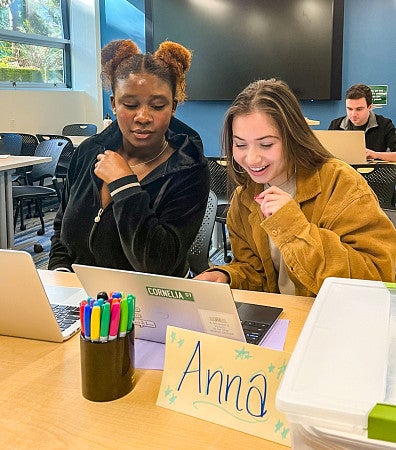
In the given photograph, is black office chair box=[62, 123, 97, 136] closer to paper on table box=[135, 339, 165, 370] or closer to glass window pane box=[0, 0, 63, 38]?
glass window pane box=[0, 0, 63, 38]

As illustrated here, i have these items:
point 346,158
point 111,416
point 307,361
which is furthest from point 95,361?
point 346,158

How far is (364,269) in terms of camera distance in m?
1.32

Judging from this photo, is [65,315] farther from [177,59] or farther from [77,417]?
[177,59]

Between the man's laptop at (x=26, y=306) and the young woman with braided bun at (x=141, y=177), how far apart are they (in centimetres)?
36

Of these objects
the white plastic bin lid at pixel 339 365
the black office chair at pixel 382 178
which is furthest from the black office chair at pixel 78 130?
the white plastic bin lid at pixel 339 365

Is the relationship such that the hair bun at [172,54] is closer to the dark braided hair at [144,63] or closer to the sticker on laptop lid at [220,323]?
the dark braided hair at [144,63]

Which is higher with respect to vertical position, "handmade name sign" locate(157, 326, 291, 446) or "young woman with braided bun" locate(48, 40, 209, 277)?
"young woman with braided bun" locate(48, 40, 209, 277)

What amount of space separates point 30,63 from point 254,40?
2.46 meters

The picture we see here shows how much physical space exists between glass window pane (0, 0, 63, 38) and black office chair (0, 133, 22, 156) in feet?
4.56

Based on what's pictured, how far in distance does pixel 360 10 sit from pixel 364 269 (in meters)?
4.87

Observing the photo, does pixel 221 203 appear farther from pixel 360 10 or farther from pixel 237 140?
pixel 360 10

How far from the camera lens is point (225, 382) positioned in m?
0.83

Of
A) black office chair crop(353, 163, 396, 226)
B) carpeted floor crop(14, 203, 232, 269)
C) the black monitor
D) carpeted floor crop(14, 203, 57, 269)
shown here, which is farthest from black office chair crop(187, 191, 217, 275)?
the black monitor

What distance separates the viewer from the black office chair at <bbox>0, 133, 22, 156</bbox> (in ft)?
16.7
